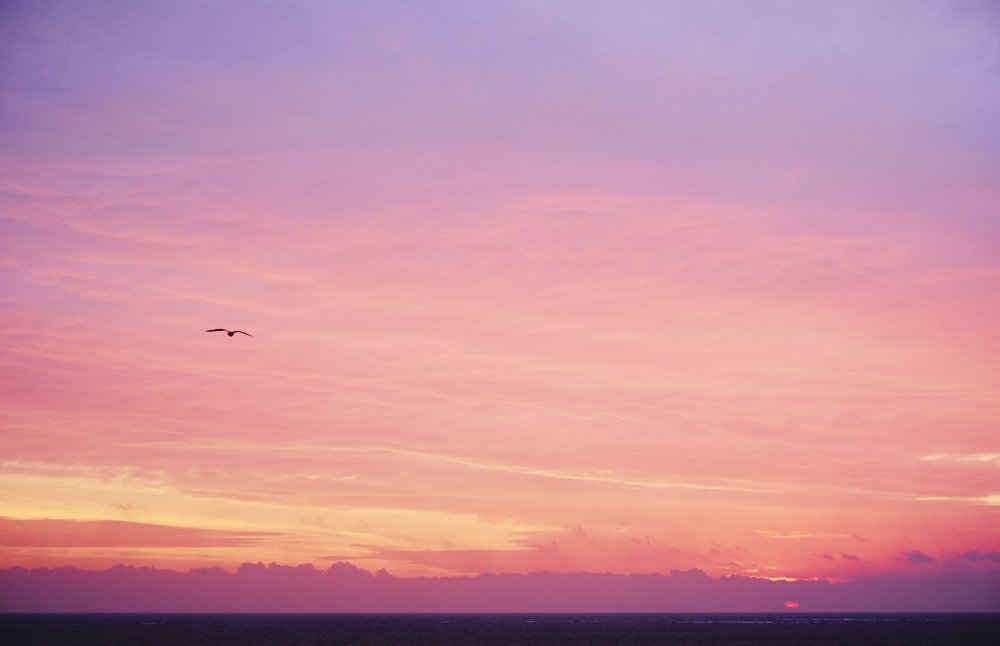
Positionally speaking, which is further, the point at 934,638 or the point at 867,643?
the point at 934,638

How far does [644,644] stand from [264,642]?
71.2 metres

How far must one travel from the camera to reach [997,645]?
15838 centimetres

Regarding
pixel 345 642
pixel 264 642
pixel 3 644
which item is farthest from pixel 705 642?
pixel 3 644

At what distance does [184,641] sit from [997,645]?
14960cm

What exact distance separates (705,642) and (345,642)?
2727 inches

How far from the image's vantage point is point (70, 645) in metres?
153

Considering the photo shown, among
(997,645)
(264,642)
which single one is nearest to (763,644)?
(997,645)

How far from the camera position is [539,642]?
17500 cm

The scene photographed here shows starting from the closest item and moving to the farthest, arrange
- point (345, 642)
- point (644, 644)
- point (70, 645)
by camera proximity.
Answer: point (70, 645), point (644, 644), point (345, 642)

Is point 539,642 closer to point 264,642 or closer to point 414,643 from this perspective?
point 414,643

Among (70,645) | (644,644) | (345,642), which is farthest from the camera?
(345,642)

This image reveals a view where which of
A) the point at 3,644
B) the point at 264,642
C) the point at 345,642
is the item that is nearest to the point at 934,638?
the point at 345,642

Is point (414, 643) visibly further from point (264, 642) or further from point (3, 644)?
point (3, 644)

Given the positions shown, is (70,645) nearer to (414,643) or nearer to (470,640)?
(414,643)
